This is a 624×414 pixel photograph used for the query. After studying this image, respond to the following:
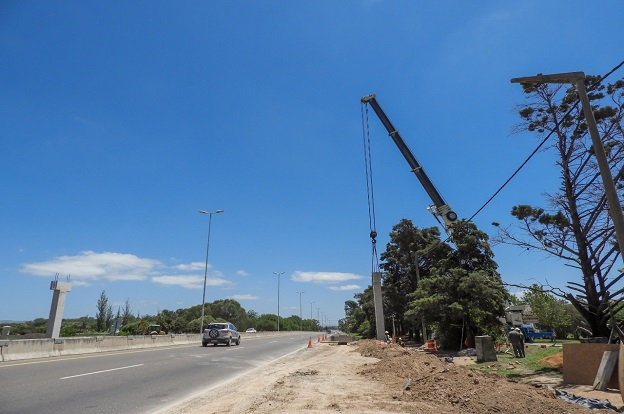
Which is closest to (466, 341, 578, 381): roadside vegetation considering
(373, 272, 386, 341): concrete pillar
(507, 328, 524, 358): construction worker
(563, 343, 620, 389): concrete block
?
(563, 343, 620, 389): concrete block

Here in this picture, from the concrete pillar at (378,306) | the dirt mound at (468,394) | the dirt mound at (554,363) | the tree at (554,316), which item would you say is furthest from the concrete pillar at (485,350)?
the tree at (554,316)

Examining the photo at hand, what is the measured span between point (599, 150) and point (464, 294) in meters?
19.1

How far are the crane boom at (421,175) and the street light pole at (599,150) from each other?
20.1 metres

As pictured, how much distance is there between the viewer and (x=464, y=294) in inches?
1025

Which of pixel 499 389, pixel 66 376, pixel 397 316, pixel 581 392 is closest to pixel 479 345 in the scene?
pixel 581 392

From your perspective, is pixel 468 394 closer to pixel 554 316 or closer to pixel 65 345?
pixel 65 345

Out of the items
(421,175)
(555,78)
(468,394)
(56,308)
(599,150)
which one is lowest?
(468,394)

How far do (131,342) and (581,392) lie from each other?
2605cm

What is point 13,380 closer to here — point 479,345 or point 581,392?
point 581,392

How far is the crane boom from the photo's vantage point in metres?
29.3

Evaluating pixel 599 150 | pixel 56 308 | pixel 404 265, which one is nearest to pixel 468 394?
pixel 599 150

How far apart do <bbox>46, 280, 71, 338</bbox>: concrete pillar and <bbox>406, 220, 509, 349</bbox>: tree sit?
24.5 meters

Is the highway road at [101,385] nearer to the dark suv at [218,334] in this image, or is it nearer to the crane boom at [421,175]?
the dark suv at [218,334]

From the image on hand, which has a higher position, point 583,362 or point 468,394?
point 583,362
